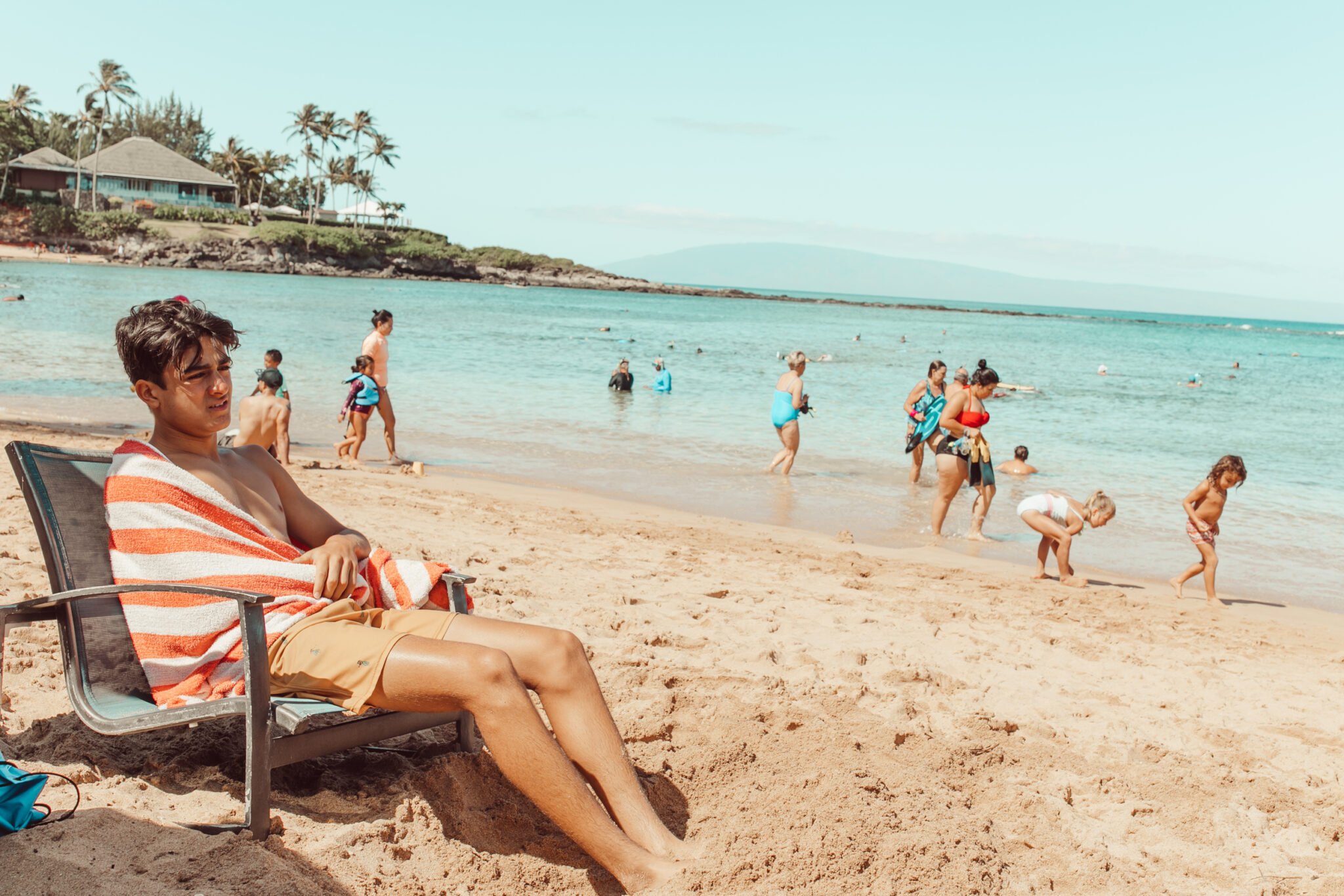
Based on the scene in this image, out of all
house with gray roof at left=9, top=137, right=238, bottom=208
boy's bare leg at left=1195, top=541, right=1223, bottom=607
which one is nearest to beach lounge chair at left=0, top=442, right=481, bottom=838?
boy's bare leg at left=1195, top=541, right=1223, bottom=607

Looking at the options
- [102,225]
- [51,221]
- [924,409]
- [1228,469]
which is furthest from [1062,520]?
[51,221]

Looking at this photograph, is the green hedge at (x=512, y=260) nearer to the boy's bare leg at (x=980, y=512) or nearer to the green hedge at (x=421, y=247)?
the green hedge at (x=421, y=247)

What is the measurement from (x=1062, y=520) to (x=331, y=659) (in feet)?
18.9

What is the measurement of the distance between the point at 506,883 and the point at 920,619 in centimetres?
312

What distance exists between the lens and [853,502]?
32.4 feet

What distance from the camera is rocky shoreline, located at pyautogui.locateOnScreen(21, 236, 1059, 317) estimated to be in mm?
57219

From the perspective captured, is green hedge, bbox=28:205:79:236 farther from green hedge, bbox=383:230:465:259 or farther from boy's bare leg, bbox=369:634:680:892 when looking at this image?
boy's bare leg, bbox=369:634:680:892

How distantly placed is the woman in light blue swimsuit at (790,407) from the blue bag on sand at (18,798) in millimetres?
8714

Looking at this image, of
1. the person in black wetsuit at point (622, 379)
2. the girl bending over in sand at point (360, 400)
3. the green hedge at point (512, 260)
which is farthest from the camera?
the green hedge at point (512, 260)

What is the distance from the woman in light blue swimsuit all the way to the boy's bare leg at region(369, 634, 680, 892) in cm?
845

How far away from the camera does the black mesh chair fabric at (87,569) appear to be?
2672 millimetres

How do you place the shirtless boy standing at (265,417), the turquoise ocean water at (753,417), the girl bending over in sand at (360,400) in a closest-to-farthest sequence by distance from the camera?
1. the shirtless boy standing at (265,417)
2. the turquoise ocean water at (753,417)
3. the girl bending over in sand at (360,400)

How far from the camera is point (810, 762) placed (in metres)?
3.09

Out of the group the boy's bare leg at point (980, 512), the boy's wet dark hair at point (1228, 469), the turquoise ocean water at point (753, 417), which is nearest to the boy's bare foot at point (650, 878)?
the boy's wet dark hair at point (1228, 469)
